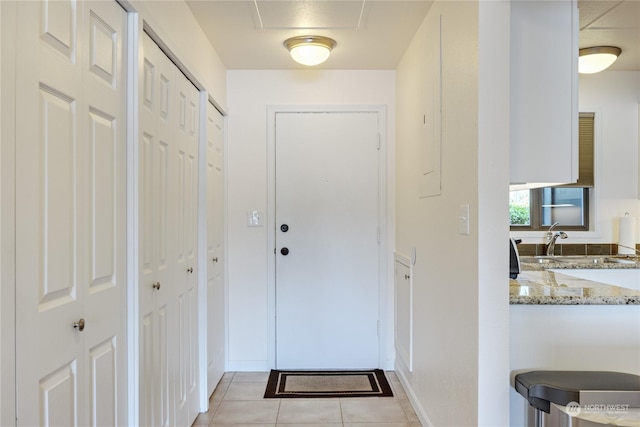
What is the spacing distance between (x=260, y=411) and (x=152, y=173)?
1.70m

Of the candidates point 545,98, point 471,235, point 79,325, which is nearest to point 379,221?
point 471,235

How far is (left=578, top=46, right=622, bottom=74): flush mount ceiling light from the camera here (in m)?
2.93

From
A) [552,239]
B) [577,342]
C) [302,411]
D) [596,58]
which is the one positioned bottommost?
[302,411]

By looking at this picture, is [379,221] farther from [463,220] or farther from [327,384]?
[463,220]

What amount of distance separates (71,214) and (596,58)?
3.30 meters

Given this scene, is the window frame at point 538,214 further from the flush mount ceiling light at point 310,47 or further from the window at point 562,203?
the flush mount ceiling light at point 310,47

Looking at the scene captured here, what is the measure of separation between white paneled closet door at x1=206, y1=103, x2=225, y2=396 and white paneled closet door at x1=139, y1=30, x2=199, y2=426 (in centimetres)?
25

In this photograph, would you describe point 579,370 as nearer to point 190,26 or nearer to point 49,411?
point 49,411

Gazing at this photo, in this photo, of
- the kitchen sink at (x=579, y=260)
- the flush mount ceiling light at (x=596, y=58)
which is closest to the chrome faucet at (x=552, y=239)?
the kitchen sink at (x=579, y=260)

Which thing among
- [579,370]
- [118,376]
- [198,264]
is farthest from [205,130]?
[579,370]

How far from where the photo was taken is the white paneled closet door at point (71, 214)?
998 millimetres

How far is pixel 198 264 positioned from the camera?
A: 2.57 metres

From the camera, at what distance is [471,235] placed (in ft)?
5.55

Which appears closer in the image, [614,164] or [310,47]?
[310,47]
